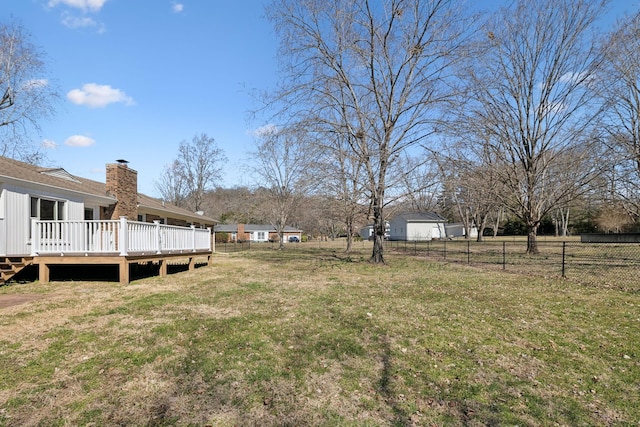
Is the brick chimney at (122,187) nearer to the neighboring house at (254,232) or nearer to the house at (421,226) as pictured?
the house at (421,226)

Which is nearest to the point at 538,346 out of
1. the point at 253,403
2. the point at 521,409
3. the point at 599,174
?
the point at 521,409

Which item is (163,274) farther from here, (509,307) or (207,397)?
(509,307)

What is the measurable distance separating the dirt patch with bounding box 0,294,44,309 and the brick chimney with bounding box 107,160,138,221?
708cm

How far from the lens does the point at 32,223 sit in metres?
9.87

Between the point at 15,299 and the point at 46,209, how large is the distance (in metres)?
4.70

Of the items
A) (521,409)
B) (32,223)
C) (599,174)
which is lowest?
(521,409)

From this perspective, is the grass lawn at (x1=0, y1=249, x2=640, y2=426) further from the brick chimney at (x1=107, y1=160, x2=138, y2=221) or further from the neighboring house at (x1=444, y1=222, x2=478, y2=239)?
the neighboring house at (x1=444, y1=222, x2=478, y2=239)

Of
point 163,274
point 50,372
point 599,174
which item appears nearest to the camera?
point 50,372

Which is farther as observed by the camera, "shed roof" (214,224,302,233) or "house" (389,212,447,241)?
"shed roof" (214,224,302,233)

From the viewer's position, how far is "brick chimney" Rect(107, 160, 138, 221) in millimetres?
14641

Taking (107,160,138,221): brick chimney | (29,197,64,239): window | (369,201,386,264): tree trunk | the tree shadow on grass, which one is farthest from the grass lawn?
(107,160,138,221): brick chimney

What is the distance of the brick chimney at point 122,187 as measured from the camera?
14641 mm

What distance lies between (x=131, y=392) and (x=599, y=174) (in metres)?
20.6

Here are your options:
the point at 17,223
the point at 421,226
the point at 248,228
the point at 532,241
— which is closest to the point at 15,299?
the point at 17,223
